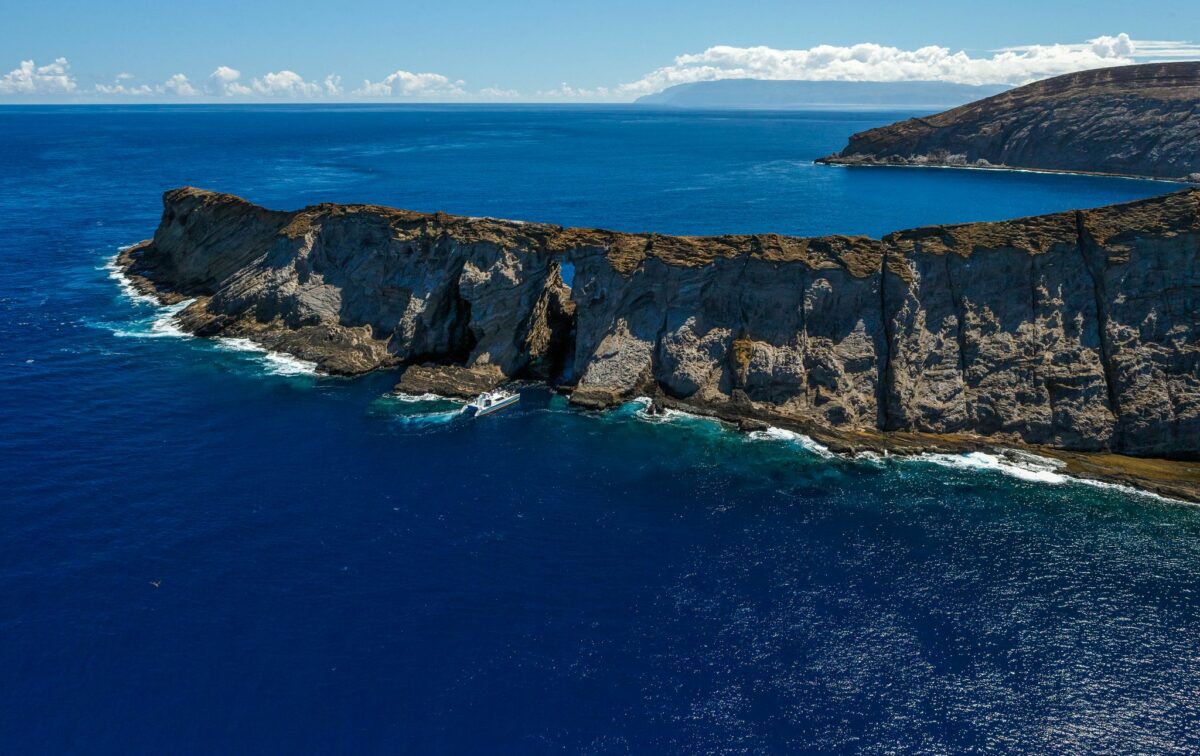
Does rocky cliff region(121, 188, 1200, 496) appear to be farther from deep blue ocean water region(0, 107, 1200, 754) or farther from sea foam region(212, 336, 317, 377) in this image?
deep blue ocean water region(0, 107, 1200, 754)

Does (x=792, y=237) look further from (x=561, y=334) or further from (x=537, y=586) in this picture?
(x=537, y=586)

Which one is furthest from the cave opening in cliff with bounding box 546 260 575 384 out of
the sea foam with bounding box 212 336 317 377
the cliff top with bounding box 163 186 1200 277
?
the sea foam with bounding box 212 336 317 377

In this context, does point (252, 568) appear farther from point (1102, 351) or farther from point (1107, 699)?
point (1102, 351)

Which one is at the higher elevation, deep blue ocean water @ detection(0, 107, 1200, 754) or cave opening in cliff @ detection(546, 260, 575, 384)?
cave opening in cliff @ detection(546, 260, 575, 384)

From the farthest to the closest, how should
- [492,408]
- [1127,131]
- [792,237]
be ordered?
[1127,131] → [792,237] → [492,408]

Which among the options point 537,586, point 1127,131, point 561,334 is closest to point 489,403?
point 561,334

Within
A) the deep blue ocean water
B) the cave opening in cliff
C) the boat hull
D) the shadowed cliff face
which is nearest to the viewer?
the deep blue ocean water
